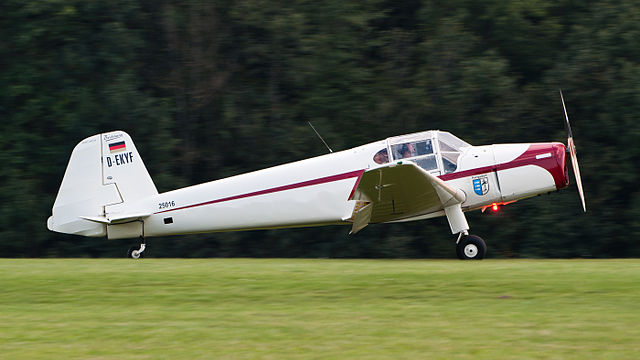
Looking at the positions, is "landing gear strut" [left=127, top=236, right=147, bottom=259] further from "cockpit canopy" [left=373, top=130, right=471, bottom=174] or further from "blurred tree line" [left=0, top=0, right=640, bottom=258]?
"blurred tree line" [left=0, top=0, right=640, bottom=258]

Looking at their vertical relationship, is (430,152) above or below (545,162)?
above

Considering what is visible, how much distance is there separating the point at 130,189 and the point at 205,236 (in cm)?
575

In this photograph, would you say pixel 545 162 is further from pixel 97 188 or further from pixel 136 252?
pixel 97 188

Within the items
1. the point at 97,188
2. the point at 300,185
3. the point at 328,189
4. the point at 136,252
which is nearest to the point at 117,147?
the point at 97,188

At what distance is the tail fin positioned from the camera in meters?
14.0

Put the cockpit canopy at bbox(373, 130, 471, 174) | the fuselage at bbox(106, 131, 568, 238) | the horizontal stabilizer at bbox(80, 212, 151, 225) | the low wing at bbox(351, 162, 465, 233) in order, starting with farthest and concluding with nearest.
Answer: the horizontal stabilizer at bbox(80, 212, 151, 225) < the cockpit canopy at bbox(373, 130, 471, 174) < the fuselage at bbox(106, 131, 568, 238) < the low wing at bbox(351, 162, 465, 233)

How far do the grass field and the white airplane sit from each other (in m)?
2.10

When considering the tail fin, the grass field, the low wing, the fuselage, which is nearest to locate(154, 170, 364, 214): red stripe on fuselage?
the fuselage

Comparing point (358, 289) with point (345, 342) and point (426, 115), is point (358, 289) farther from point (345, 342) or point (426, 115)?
point (426, 115)

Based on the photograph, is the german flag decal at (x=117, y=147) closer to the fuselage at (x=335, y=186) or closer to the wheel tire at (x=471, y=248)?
the fuselage at (x=335, y=186)

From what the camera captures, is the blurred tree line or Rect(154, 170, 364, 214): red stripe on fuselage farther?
the blurred tree line

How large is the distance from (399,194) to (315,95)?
810 cm

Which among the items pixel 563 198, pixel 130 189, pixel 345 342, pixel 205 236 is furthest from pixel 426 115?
pixel 345 342

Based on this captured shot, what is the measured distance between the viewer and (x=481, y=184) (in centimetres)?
1243
